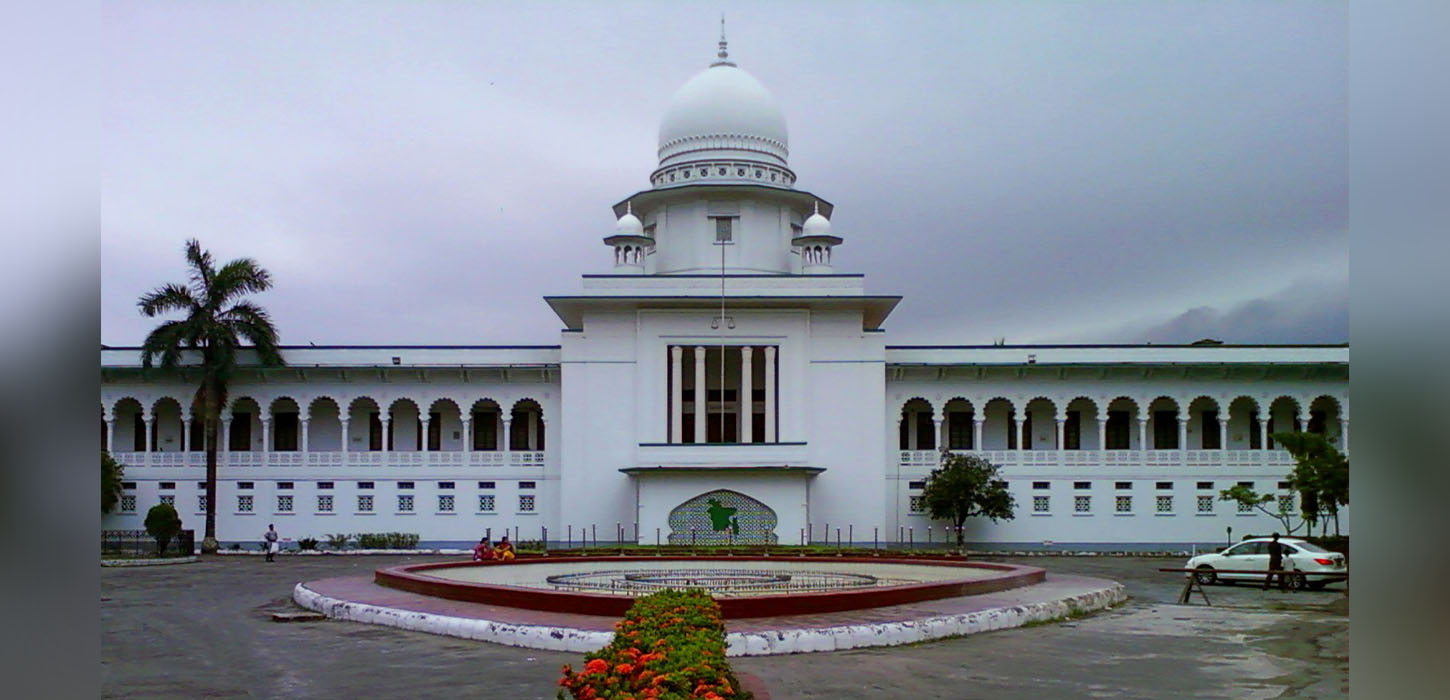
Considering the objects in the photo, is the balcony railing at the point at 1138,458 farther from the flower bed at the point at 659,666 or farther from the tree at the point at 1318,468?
the flower bed at the point at 659,666

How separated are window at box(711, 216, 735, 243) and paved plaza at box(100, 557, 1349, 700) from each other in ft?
79.1

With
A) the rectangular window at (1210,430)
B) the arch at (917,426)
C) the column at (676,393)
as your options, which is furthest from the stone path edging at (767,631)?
the rectangular window at (1210,430)

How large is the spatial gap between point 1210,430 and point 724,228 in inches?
728

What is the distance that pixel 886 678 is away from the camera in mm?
11055

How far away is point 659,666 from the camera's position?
665 cm

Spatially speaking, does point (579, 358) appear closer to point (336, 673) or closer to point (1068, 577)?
point (1068, 577)

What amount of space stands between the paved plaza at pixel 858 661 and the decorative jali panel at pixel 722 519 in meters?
18.0

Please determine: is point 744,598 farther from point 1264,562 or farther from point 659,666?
point 1264,562

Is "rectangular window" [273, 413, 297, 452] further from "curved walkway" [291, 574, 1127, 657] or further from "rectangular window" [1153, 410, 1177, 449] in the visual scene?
"rectangular window" [1153, 410, 1177, 449]

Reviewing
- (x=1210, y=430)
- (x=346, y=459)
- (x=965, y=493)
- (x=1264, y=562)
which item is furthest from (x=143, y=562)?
(x=1210, y=430)

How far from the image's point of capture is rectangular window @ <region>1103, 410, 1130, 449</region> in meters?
41.3

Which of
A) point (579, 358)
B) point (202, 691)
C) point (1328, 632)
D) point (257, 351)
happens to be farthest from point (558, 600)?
point (257, 351)

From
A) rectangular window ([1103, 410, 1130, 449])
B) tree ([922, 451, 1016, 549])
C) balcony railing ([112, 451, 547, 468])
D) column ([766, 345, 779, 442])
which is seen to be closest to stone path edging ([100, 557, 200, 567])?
balcony railing ([112, 451, 547, 468])
